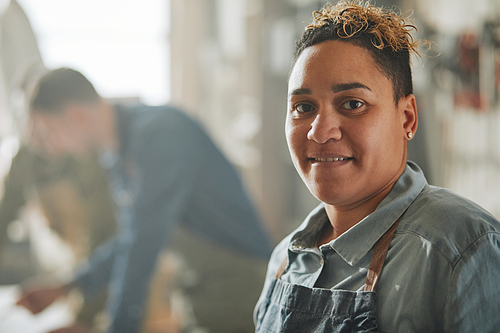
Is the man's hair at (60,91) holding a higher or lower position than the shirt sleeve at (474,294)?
higher

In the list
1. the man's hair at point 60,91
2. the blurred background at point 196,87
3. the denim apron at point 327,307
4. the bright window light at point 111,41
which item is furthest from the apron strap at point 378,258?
the bright window light at point 111,41

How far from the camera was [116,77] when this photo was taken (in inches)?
118

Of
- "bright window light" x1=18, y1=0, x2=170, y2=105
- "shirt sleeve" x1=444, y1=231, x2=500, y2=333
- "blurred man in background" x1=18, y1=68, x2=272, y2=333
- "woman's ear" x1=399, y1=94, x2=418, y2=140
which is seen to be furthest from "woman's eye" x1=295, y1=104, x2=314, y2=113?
"bright window light" x1=18, y1=0, x2=170, y2=105

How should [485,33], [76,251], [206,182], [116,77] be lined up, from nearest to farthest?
1. [485,33]
2. [206,182]
3. [76,251]
4. [116,77]

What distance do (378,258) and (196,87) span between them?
9.42ft

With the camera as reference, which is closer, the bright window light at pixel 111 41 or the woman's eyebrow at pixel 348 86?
the woman's eyebrow at pixel 348 86

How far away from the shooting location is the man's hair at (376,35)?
52cm

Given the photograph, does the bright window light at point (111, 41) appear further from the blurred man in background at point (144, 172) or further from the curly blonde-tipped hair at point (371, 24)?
the curly blonde-tipped hair at point (371, 24)

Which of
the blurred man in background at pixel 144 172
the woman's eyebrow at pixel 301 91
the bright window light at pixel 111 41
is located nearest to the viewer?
the woman's eyebrow at pixel 301 91

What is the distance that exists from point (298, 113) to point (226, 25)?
2.93 metres

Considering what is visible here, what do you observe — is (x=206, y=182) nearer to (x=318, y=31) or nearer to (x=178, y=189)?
(x=178, y=189)

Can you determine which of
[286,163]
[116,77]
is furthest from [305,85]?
[116,77]

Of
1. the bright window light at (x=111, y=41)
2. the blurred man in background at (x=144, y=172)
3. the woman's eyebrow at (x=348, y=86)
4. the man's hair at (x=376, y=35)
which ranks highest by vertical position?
the bright window light at (x=111, y=41)

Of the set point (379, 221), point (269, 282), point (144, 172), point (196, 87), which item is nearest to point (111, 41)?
point (196, 87)
